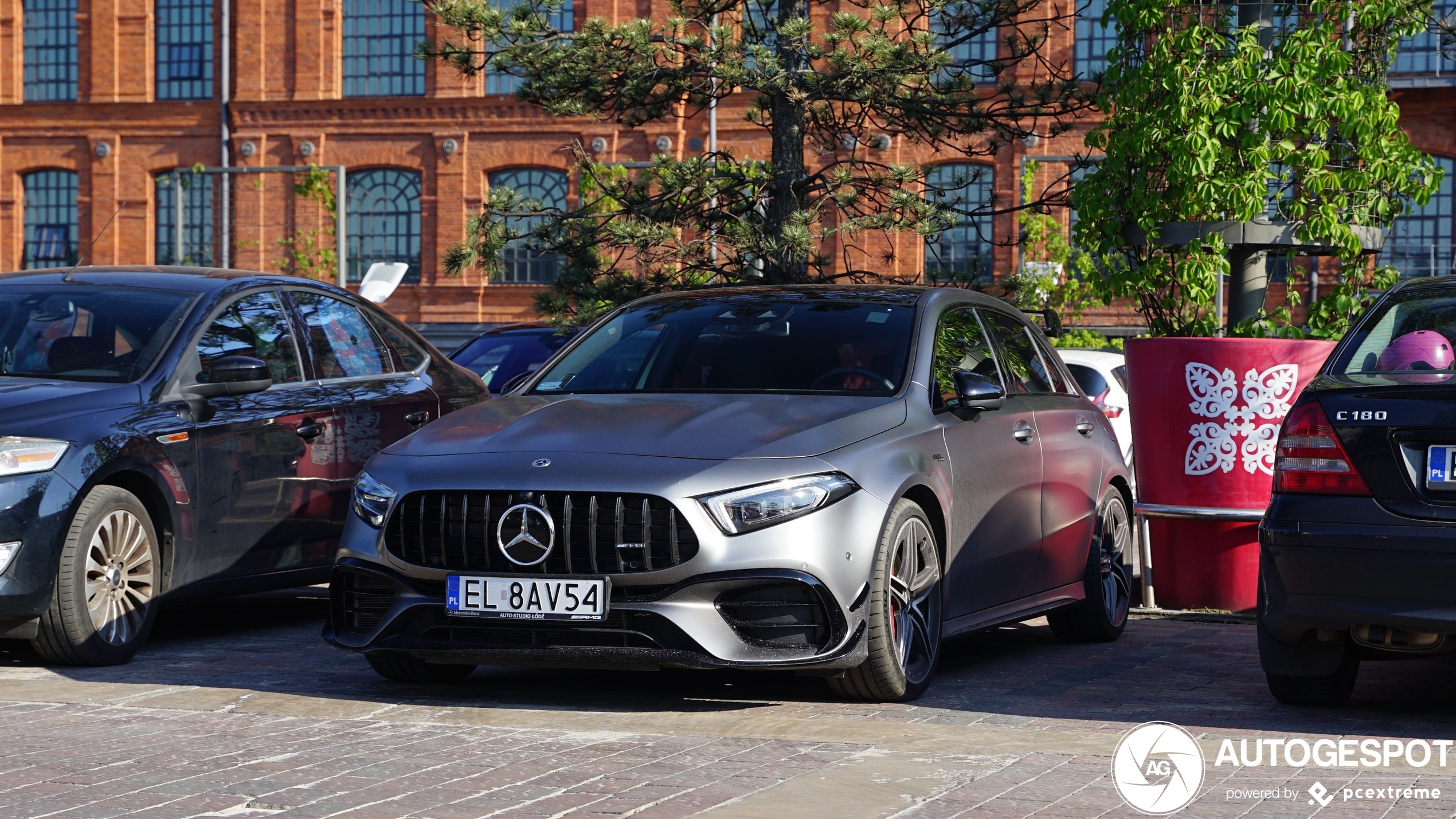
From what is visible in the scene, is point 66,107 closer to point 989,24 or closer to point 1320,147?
point 989,24

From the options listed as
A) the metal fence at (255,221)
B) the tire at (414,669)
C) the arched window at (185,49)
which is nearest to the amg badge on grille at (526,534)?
the tire at (414,669)

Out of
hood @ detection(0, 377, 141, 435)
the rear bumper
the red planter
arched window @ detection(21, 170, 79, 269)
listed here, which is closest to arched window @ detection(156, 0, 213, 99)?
arched window @ detection(21, 170, 79, 269)

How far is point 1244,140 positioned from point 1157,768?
4849mm

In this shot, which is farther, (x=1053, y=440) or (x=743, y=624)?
(x=1053, y=440)

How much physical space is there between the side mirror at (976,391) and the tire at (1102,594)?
5.01 feet

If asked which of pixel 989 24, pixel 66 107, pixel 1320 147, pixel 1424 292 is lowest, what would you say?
pixel 1424 292

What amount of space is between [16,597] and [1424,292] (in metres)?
5.30

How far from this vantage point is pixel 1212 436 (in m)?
8.86

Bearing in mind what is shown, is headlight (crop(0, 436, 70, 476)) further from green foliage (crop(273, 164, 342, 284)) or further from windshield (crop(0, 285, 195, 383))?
green foliage (crop(273, 164, 342, 284))

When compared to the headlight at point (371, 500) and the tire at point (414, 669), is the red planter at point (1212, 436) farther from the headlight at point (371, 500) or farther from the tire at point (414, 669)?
the headlight at point (371, 500)

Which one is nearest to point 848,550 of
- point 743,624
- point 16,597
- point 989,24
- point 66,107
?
point 743,624

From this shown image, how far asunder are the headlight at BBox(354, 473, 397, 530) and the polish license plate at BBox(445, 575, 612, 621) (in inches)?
15.6

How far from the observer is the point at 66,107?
4578 centimetres

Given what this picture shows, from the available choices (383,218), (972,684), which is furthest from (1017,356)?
(383,218)
